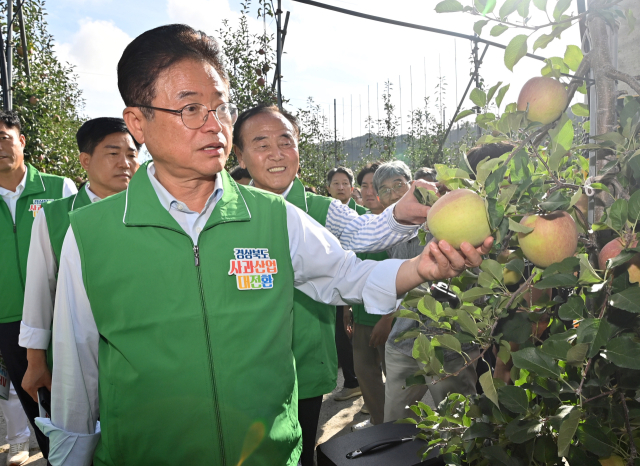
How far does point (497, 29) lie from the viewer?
888mm

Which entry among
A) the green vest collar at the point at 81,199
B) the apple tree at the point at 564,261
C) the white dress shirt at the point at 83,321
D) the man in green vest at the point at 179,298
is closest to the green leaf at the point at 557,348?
the apple tree at the point at 564,261

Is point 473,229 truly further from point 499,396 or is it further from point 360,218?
point 360,218

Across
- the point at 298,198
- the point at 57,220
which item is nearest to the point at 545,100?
the point at 298,198

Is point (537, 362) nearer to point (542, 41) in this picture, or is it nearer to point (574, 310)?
point (574, 310)

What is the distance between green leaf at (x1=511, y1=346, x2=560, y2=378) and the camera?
77cm

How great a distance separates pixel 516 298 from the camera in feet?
2.82

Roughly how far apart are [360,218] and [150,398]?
46.1 inches

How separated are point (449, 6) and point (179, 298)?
0.93m

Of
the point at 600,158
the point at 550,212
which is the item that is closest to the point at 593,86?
the point at 600,158

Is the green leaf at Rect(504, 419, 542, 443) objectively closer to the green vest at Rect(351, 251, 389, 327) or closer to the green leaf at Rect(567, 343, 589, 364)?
the green leaf at Rect(567, 343, 589, 364)

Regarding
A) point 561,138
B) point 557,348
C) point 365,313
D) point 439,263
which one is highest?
point 561,138

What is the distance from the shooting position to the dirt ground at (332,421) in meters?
3.35

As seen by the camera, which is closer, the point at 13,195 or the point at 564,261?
the point at 564,261

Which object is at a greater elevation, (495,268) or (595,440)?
(495,268)
